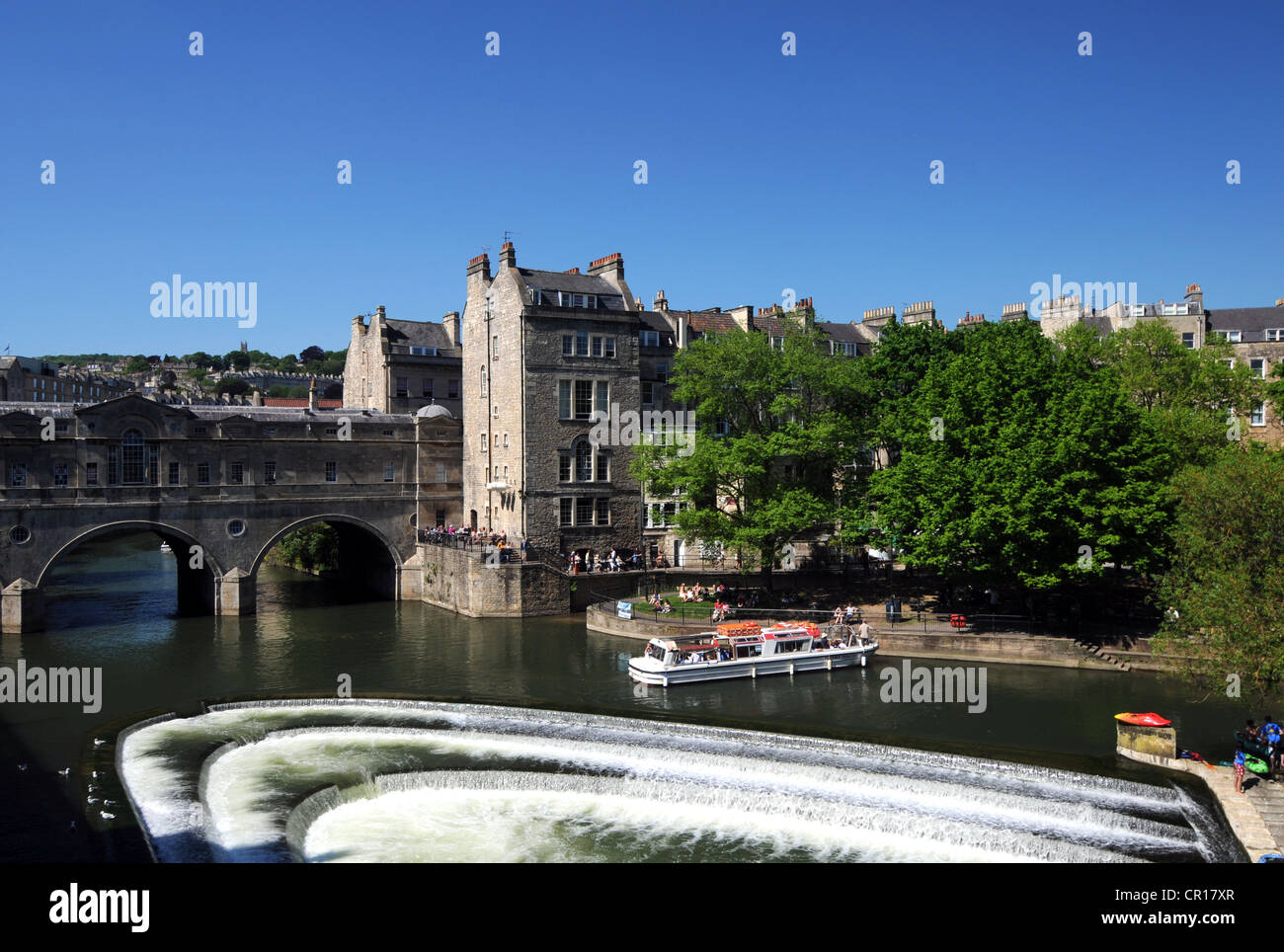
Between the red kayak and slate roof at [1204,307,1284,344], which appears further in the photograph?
slate roof at [1204,307,1284,344]

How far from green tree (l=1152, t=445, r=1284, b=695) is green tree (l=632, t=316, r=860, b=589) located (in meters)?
20.7

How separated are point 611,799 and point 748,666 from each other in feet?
53.4

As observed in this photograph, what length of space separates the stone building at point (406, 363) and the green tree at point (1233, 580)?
56.2m

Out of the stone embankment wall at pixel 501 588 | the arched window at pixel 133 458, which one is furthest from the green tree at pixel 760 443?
the arched window at pixel 133 458

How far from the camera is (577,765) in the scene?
30047 millimetres

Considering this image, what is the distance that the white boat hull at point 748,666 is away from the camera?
4150 centimetres

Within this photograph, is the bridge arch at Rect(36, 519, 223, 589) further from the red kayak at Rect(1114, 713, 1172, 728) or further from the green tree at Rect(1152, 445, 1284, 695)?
the green tree at Rect(1152, 445, 1284, 695)

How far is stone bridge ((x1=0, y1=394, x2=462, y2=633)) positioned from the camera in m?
51.5

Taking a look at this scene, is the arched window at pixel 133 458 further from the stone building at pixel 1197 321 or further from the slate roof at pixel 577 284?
the stone building at pixel 1197 321

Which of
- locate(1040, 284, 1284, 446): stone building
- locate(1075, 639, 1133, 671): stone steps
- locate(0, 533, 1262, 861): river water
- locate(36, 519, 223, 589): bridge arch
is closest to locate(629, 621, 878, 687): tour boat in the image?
locate(0, 533, 1262, 861): river water

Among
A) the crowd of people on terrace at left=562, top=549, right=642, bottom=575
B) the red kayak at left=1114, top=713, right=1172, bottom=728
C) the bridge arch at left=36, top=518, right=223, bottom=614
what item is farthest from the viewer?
the crowd of people on terrace at left=562, top=549, right=642, bottom=575

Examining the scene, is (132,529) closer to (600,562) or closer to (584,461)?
(584,461)
